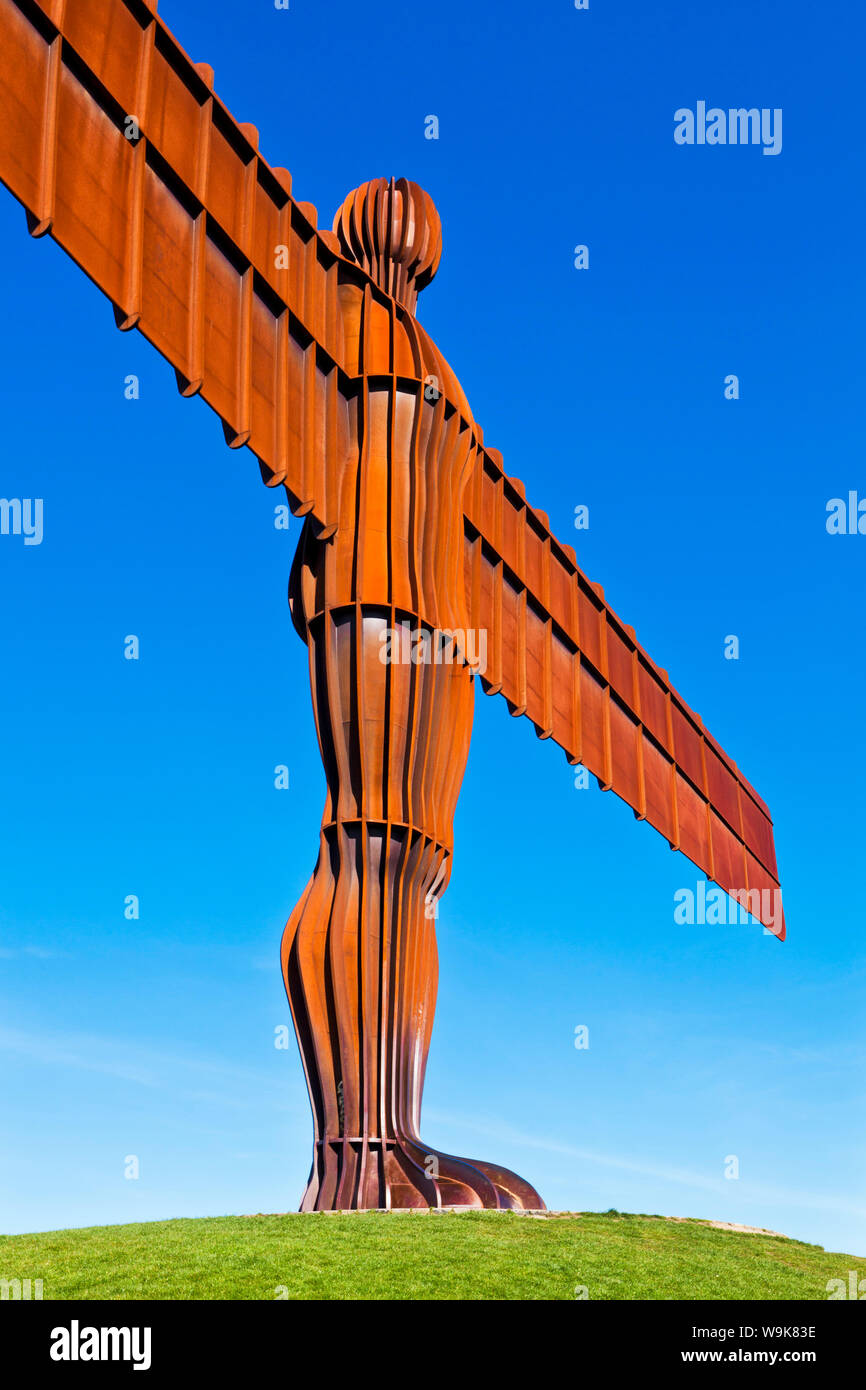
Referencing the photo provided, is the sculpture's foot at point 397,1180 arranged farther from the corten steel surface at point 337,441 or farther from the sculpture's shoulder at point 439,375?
the sculpture's shoulder at point 439,375

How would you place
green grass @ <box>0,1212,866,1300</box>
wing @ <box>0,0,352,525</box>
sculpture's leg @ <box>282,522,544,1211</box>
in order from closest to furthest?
green grass @ <box>0,1212,866,1300</box>, wing @ <box>0,0,352,525</box>, sculpture's leg @ <box>282,522,544,1211</box>

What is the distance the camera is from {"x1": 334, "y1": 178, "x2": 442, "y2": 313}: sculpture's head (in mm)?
20234

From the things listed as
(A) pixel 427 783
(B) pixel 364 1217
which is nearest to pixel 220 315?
(A) pixel 427 783

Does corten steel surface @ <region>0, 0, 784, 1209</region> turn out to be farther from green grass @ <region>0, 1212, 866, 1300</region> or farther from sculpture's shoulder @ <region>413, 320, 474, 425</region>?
green grass @ <region>0, 1212, 866, 1300</region>

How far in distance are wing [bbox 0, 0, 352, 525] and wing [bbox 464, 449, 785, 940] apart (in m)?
3.75

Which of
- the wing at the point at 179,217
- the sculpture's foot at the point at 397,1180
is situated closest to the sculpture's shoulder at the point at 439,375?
the wing at the point at 179,217

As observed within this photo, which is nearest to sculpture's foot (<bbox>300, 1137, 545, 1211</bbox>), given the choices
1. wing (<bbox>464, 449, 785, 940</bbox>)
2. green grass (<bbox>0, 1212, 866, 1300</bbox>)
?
green grass (<bbox>0, 1212, 866, 1300</bbox>)

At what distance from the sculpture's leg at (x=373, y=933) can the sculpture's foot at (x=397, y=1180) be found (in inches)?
0.6

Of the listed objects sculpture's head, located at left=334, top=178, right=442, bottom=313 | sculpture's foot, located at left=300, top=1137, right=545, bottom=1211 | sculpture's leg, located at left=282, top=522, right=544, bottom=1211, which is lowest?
sculpture's foot, located at left=300, top=1137, right=545, bottom=1211

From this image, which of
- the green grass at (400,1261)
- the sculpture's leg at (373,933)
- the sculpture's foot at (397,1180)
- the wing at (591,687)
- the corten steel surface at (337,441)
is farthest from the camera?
the wing at (591,687)

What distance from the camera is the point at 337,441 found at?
60.7 ft

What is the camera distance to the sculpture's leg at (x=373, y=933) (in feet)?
52.9

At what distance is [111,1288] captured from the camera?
11336 millimetres

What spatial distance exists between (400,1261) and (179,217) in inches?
428
